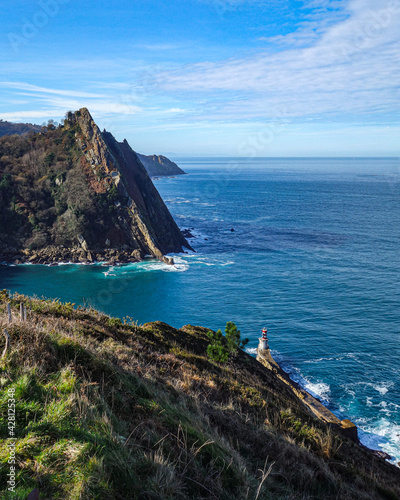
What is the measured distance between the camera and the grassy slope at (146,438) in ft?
14.9

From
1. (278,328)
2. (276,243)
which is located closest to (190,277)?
(278,328)

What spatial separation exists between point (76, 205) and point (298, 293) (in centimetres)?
4193

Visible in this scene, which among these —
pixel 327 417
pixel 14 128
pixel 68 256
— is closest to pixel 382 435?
pixel 327 417

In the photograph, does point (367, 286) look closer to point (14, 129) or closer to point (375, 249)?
point (375, 249)

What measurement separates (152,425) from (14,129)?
19228cm

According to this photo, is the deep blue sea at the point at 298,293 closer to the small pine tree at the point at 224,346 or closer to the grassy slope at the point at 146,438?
the small pine tree at the point at 224,346

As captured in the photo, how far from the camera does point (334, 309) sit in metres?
39.3

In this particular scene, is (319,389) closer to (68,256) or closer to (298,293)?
(298,293)

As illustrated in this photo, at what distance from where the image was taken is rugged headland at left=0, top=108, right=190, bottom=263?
2413 inches

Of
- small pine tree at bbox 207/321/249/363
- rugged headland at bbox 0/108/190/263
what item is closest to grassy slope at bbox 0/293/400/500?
small pine tree at bbox 207/321/249/363

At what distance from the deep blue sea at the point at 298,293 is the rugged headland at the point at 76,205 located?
5.22m

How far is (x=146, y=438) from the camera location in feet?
18.6

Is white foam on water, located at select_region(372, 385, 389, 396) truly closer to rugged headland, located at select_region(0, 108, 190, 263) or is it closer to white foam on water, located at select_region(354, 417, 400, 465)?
white foam on water, located at select_region(354, 417, 400, 465)

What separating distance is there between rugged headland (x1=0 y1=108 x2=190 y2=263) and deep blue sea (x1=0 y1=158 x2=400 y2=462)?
17.1 ft
